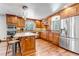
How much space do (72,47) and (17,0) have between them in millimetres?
2742

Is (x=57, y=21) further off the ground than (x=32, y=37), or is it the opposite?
(x=57, y=21)

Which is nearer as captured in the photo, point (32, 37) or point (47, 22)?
point (32, 37)

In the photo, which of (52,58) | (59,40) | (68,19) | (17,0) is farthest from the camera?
(59,40)

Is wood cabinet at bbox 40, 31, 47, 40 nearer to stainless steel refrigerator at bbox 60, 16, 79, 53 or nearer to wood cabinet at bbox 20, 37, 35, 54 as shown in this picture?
stainless steel refrigerator at bbox 60, 16, 79, 53

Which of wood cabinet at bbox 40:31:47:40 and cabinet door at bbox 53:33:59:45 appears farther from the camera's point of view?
wood cabinet at bbox 40:31:47:40

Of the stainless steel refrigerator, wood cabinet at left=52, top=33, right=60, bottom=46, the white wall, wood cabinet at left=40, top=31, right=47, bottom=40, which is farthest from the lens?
wood cabinet at left=40, top=31, right=47, bottom=40

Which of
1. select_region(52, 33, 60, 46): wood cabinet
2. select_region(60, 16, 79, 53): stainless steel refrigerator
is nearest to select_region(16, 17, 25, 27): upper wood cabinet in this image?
select_region(60, 16, 79, 53): stainless steel refrigerator

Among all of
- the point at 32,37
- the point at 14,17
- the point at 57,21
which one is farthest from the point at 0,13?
the point at 57,21

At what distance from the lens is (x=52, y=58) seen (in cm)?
247

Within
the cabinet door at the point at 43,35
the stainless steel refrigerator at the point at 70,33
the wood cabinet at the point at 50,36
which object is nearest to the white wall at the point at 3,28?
the cabinet door at the point at 43,35

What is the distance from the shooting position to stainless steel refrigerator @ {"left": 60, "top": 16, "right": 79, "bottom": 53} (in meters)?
3.95

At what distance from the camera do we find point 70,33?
14.0ft

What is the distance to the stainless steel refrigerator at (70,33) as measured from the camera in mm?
3947

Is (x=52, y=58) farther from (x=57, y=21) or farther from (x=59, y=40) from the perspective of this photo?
(x=57, y=21)
